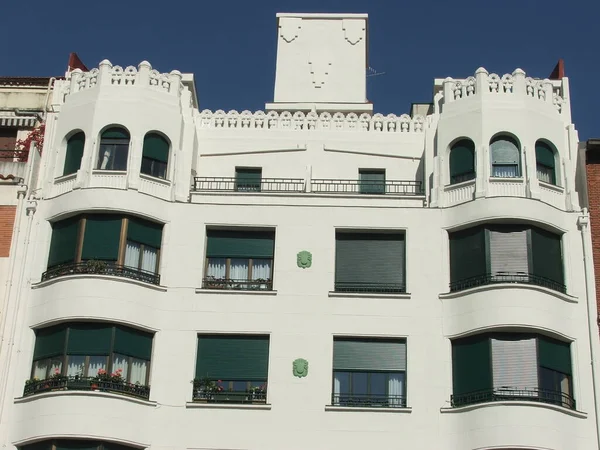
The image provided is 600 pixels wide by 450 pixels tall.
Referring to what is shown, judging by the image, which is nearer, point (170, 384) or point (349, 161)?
point (170, 384)

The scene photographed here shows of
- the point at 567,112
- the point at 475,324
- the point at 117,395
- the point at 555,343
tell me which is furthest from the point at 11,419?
the point at 567,112

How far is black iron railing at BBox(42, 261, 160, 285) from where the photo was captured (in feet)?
131

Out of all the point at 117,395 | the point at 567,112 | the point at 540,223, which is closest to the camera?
the point at 117,395

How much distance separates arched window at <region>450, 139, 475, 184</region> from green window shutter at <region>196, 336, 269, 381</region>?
374 inches

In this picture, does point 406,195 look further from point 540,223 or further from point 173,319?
point 173,319

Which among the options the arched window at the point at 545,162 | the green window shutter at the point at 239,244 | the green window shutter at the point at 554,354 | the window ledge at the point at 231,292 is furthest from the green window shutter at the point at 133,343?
the arched window at the point at 545,162

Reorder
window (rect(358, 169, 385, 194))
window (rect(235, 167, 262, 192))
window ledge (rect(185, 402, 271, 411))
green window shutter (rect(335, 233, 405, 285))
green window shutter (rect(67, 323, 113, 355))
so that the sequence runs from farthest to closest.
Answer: window (rect(358, 169, 385, 194))
window (rect(235, 167, 262, 192))
green window shutter (rect(335, 233, 405, 285))
green window shutter (rect(67, 323, 113, 355))
window ledge (rect(185, 402, 271, 411))

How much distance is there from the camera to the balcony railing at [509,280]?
39816mm

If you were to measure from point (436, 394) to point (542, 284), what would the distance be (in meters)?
5.44

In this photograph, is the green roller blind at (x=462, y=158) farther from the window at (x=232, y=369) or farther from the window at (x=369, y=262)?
the window at (x=232, y=369)

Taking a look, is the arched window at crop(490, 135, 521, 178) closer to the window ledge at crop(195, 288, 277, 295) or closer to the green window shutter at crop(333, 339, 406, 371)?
the green window shutter at crop(333, 339, 406, 371)

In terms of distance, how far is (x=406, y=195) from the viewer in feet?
142

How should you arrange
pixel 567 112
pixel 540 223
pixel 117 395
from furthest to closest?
1. pixel 567 112
2. pixel 540 223
3. pixel 117 395

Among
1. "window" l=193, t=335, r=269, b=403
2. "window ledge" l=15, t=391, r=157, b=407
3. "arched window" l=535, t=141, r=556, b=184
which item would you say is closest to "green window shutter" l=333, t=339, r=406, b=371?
"window" l=193, t=335, r=269, b=403
